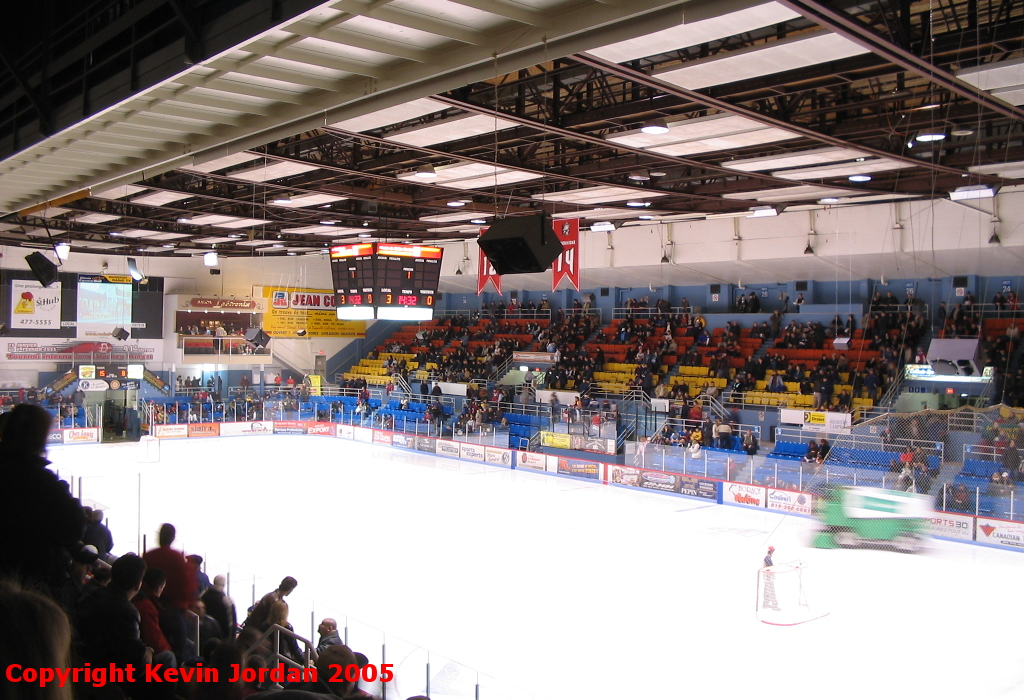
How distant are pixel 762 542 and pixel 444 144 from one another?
10.3 m

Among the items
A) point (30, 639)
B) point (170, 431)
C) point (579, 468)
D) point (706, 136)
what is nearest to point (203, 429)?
point (170, 431)

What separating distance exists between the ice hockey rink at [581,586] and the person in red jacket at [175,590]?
5.42 ft

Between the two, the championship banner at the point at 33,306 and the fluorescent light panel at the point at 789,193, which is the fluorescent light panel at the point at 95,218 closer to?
the championship banner at the point at 33,306

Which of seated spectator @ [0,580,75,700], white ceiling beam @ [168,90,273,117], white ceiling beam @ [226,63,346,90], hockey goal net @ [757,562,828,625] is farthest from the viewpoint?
hockey goal net @ [757,562,828,625]

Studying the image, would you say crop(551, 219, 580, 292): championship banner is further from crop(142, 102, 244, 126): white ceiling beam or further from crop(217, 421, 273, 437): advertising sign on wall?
crop(217, 421, 273, 437): advertising sign on wall

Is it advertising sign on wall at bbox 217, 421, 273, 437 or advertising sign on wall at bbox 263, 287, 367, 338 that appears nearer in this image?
advertising sign on wall at bbox 217, 421, 273, 437

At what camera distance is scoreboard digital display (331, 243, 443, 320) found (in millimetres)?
20547

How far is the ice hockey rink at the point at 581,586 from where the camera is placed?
367 inches

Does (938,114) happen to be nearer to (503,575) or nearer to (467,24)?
(467,24)

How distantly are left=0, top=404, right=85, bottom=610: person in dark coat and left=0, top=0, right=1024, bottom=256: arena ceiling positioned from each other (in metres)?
3.45

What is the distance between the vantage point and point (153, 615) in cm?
446

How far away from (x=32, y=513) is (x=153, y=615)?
1462mm

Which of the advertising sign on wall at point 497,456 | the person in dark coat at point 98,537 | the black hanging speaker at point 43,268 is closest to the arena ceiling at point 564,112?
the black hanging speaker at point 43,268

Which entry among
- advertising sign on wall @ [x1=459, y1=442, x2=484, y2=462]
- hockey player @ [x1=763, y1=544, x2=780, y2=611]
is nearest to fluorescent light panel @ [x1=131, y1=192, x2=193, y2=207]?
advertising sign on wall @ [x1=459, y1=442, x2=484, y2=462]
